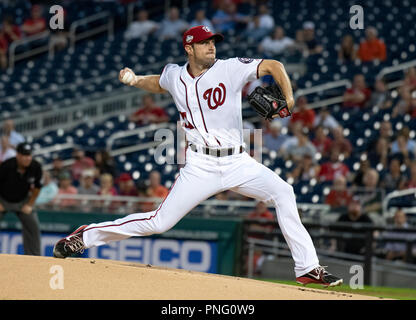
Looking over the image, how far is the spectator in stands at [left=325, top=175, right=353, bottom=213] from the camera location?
10812 millimetres

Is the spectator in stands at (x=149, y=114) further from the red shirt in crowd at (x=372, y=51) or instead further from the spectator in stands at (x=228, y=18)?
the red shirt in crowd at (x=372, y=51)

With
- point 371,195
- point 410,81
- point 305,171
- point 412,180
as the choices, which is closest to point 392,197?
point 371,195

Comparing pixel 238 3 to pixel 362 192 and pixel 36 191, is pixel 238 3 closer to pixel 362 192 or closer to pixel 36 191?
pixel 362 192

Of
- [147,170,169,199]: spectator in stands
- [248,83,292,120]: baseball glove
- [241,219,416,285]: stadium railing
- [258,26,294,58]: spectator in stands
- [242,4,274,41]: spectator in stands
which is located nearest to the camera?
[248,83,292,120]: baseball glove

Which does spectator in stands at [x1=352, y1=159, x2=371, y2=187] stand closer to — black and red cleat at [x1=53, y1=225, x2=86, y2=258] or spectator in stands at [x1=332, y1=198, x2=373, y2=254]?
spectator in stands at [x1=332, y1=198, x2=373, y2=254]

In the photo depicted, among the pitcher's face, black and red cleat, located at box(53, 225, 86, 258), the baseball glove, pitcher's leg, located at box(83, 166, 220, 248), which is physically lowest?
black and red cleat, located at box(53, 225, 86, 258)

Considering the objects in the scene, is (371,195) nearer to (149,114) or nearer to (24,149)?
(24,149)

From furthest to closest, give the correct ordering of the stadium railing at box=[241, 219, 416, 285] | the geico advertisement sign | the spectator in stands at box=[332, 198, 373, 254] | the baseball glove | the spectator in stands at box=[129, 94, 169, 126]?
the spectator in stands at box=[129, 94, 169, 126]
the geico advertisement sign
the spectator in stands at box=[332, 198, 373, 254]
the stadium railing at box=[241, 219, 416, 285]
the baseball glove

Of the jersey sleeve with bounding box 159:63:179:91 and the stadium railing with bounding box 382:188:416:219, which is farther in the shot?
the stadium railing with bounding box 382:188:416:219

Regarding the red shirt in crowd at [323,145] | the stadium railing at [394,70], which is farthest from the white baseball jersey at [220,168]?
the stadium railing at [394,70]

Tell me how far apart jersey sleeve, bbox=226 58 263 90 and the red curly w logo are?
9cm

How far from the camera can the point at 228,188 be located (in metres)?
5.91

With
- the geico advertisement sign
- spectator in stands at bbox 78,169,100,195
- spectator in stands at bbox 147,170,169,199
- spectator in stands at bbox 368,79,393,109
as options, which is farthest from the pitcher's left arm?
spectator in stands at bbox 368,79,393,109

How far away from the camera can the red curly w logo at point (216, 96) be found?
5.88 meters
